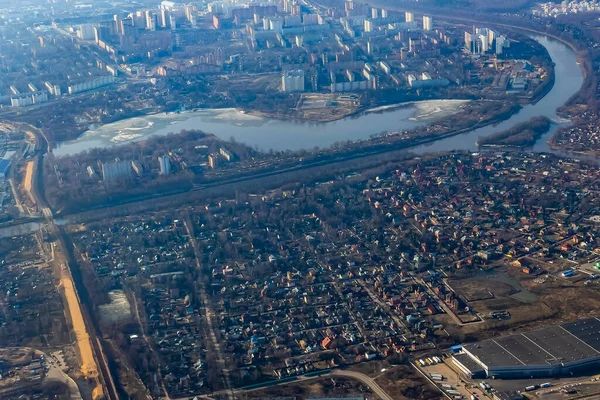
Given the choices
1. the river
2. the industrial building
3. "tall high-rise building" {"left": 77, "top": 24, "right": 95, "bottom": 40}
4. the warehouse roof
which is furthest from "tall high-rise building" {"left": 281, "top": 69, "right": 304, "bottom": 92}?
the warehouse roof

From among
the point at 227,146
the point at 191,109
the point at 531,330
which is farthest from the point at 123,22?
the point at 531,330

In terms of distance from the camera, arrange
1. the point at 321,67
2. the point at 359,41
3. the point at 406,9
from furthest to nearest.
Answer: the point at 406,9, the point at 359,41, the point at 321,67

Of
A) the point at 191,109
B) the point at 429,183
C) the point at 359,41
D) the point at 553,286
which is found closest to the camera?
the point at 553,286

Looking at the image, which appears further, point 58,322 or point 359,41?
point 359,41

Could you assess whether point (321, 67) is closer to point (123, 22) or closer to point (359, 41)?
point (359, 41)

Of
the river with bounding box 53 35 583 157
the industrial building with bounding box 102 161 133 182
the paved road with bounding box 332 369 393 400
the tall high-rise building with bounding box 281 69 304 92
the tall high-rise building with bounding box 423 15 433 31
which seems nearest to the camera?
the paved road with bounding box 332 369 393 400

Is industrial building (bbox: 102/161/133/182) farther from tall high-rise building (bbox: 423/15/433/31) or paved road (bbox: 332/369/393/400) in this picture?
tall high-rise building (bbox: 423/15/433/31)

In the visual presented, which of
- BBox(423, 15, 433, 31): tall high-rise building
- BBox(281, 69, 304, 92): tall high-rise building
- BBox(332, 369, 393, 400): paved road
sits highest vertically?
BBox(423, 15, 433, 31): tall high-rise building
